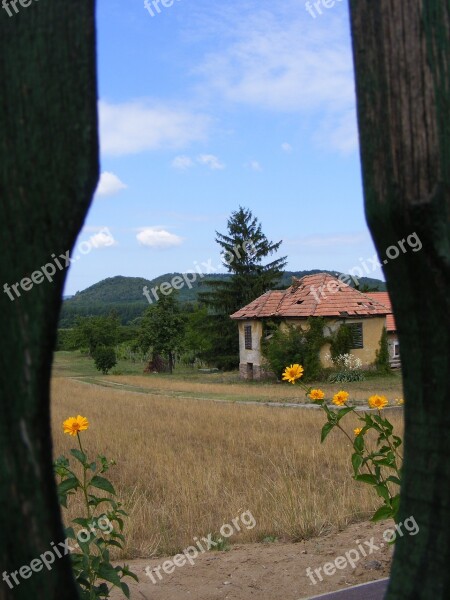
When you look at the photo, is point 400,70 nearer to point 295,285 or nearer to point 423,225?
point 423,225

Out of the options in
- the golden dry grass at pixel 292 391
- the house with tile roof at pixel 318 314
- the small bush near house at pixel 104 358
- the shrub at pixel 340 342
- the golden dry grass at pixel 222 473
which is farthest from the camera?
the small bush near house at pixel 104 358

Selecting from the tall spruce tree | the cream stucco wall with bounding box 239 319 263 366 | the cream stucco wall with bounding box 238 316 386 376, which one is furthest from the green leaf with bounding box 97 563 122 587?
the tall spruce tree

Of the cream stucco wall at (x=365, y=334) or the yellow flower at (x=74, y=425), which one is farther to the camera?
the cream stucco wall at (x=365, y=334)

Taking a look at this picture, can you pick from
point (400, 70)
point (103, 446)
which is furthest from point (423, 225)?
point (103, 446)

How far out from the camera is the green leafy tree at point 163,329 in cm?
4847

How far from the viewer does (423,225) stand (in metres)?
0.73

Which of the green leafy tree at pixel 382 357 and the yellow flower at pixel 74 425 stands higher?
the yellow flower at pixel 74 425

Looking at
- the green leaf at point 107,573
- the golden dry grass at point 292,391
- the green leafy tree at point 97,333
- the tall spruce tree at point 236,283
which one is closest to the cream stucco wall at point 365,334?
the golden dry grass at point 292,391

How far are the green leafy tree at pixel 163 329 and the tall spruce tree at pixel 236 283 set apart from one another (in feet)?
8.46

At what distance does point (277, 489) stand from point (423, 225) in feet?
17.5

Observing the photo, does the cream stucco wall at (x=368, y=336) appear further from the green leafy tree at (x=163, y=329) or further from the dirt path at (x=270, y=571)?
the dirt path at (x=270, y=571)

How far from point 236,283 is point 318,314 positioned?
61.4 ft

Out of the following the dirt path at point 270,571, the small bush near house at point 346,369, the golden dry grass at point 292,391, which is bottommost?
the golden dry grass at point 292,391

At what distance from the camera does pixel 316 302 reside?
103 ft
